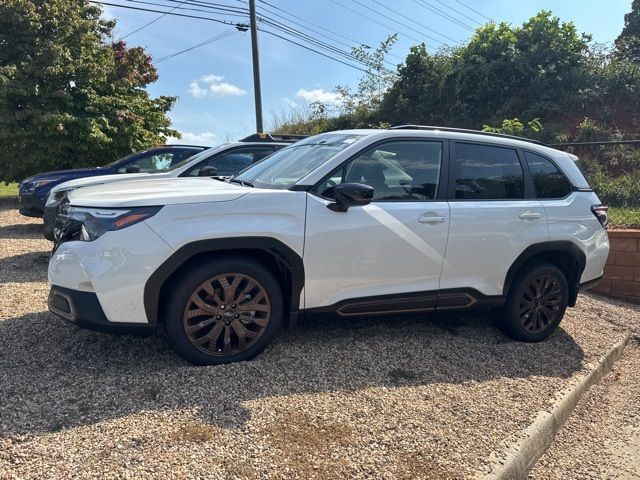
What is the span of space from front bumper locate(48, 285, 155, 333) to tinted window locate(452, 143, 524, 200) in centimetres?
270

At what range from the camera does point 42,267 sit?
22.0 feet

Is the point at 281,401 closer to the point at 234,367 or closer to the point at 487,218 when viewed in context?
the point at 234,367

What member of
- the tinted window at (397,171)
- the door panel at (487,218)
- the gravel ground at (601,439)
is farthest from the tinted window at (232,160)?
the gravel ground at (601,439)

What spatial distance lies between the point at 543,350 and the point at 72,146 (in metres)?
12.7

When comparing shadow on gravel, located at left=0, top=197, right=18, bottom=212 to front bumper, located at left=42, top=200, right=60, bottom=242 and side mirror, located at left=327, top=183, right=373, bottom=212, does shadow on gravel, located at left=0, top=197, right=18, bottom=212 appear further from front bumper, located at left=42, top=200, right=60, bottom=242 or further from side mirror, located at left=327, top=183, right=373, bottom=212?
side mirror, located at left=327, top=183, right=373, bottom=212

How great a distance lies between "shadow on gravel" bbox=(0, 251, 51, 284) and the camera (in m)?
6.07

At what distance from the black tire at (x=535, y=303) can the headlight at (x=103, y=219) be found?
311 cm

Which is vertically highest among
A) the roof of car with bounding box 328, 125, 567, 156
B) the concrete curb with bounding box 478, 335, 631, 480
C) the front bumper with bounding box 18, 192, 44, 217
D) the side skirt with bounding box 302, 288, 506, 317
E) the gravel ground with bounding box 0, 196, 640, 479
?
the roof of car with bounding box 328, 125, 567, 156

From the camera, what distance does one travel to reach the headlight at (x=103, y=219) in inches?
132

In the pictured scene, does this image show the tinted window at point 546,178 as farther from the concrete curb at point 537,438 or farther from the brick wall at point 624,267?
the brick wall at point 624,267

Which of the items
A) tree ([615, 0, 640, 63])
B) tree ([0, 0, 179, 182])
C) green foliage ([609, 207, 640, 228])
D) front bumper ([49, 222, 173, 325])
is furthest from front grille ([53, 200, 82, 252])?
tree ([615, 0, 640, 63])

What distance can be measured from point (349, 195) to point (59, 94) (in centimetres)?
1197

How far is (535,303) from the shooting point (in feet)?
15.5

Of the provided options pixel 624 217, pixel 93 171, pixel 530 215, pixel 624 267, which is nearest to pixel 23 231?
pixel 93 171
